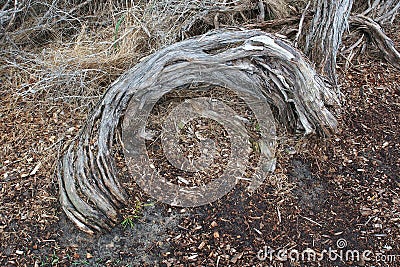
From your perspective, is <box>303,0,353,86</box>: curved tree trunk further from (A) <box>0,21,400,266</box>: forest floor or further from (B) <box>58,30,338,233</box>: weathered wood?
(A) <box>0,21,400,266</box>: forest floor

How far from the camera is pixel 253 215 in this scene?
7.33 feet

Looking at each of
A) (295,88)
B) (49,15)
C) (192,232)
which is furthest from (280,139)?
(49,15)

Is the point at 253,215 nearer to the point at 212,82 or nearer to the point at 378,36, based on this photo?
the point at 212,82

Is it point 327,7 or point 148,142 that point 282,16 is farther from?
point 148,142

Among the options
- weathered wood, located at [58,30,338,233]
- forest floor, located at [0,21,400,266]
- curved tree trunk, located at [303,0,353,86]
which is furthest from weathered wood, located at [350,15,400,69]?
weathered wood, located at [58,30,338,233]

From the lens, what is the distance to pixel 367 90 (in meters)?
2.86

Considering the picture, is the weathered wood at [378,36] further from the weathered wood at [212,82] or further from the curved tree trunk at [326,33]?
the weathered wood at [212,82]

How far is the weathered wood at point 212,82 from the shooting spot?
93.4 inches

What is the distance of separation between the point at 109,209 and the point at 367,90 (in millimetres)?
1674

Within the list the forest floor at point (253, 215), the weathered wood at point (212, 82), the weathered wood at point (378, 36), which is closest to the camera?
the forest floor at point (253, 215)

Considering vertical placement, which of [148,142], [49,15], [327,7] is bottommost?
[148,142]

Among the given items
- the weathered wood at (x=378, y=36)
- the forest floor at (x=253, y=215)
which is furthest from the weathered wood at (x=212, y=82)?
the weathered wood at (x=378, y=36)

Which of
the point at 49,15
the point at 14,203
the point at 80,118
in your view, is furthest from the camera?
the point at 49,15

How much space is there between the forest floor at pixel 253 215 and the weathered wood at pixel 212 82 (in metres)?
0.15
